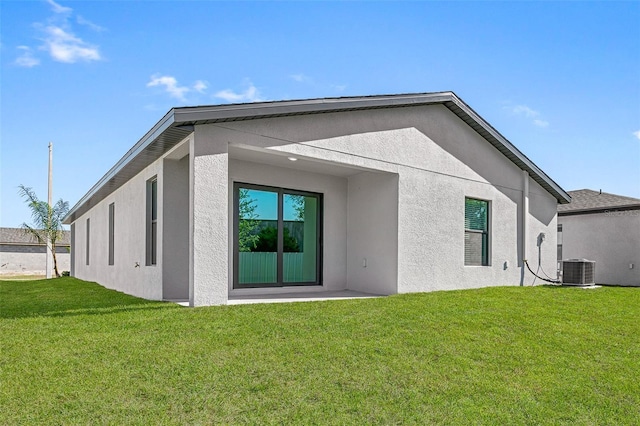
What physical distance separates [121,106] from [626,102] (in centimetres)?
1438

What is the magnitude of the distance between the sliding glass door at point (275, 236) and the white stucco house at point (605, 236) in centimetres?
1175

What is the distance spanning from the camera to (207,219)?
7773mm

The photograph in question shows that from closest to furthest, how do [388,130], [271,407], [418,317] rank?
[271,407] < [418,317] < [388,130]

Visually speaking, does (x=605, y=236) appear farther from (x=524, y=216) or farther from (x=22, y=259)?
(x=22, y=259)

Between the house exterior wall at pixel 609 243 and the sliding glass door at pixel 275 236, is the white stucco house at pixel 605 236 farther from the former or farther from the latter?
the sliding glass door at pixel 275 236

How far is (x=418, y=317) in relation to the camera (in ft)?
24.0

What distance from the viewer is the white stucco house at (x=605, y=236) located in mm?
16281

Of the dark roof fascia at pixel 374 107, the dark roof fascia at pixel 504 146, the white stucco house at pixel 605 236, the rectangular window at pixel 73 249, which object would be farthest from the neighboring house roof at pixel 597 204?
the rectangular window at pixel 73 249

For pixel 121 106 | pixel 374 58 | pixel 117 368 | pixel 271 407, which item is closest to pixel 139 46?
pixel 121 106

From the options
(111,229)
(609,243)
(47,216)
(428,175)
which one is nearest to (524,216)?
(428,175)

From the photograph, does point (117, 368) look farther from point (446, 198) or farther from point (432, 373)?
point (446, 198)

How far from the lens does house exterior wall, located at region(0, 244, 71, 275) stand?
34.8m

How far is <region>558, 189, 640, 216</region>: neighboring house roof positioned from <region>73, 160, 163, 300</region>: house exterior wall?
1572cm

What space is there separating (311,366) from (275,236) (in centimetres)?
604
